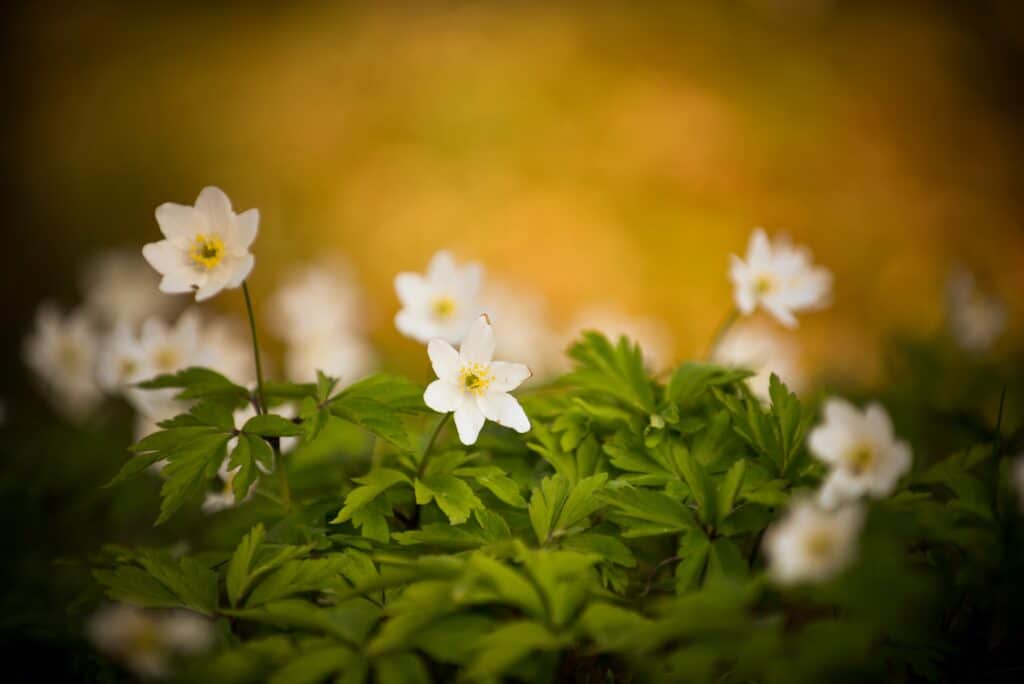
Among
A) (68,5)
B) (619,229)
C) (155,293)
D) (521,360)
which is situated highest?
(68,5)

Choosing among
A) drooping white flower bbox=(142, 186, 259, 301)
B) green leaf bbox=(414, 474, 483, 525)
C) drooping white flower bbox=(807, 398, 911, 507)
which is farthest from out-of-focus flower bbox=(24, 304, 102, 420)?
drooping white flower bbox=(807, 398, 911, 507)

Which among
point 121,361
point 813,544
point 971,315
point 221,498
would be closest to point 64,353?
point 121,361

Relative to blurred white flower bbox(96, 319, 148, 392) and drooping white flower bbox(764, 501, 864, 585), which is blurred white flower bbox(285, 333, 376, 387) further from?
drooping white flower bbox(764, 501, 864, 585)

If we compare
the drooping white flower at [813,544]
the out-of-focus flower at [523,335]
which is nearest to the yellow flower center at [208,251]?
the drooping white flower at [813,544]

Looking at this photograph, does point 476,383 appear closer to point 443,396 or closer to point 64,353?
point 443,396

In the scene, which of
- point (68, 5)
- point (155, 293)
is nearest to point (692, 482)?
Answer: point (155, 293)

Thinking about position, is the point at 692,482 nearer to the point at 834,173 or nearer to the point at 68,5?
the point at 834,173
